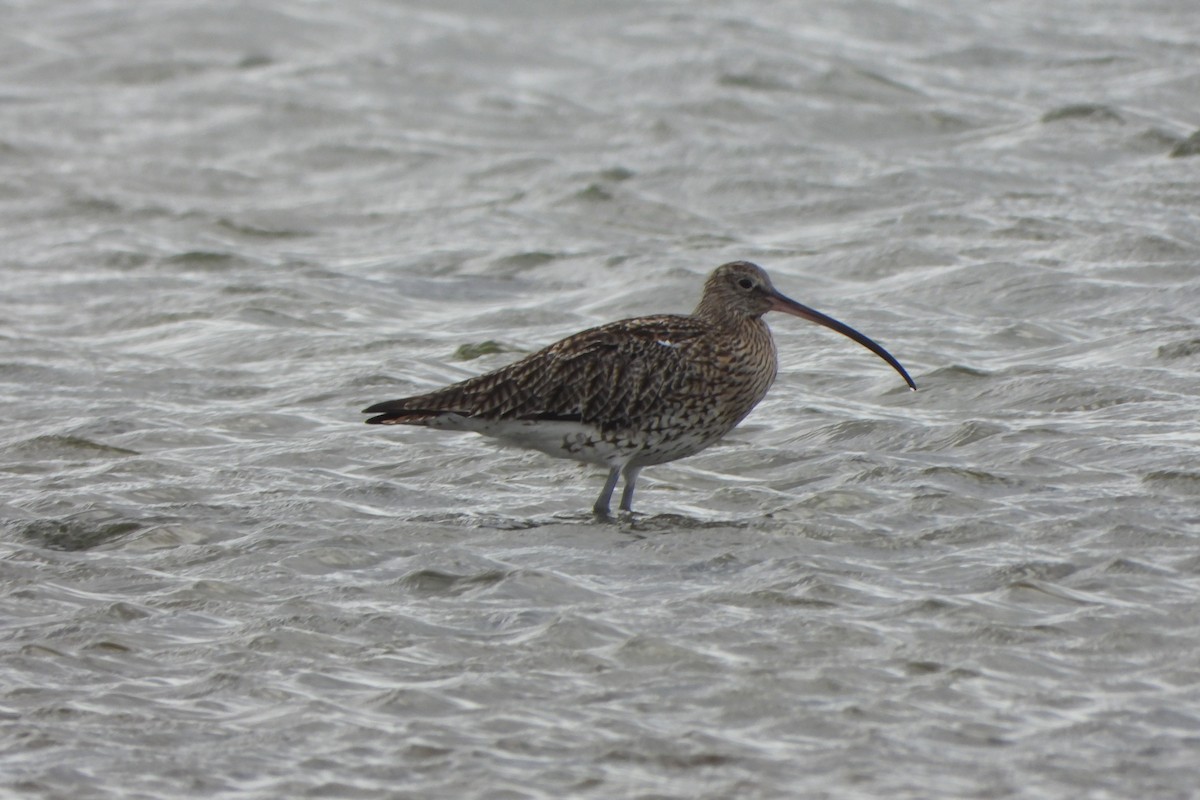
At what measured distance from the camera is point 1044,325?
13.1 m

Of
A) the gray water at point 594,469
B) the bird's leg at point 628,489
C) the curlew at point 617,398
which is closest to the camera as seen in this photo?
the gray water at point 594,469

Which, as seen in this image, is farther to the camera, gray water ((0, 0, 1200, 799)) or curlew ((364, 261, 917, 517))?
curlew ((364, 261, 917, 517))

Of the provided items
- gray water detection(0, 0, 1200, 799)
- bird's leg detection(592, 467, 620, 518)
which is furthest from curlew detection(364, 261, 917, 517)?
gray water detection(0, 0, 1200, 799)

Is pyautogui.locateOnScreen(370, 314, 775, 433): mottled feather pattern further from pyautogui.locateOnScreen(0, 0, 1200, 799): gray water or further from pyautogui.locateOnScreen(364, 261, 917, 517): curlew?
pyautogui.locateOnScreen(0, 0, 1200, 799): gray water

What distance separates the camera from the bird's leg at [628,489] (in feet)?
33.0

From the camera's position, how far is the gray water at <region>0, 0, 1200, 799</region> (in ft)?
23.4

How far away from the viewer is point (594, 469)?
11.1m

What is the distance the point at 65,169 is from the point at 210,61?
14.2 ft

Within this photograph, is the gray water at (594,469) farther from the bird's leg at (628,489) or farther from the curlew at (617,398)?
the curlew at (617,398)

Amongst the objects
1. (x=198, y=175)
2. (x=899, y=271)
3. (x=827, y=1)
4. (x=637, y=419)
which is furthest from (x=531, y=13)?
(x=637, y=419)

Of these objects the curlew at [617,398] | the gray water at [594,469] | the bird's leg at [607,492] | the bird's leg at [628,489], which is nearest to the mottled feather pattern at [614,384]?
the curlew at [617,398]

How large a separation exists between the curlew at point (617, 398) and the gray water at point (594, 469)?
0.35 m

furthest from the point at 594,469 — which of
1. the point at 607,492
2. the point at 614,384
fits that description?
the point at 614,384

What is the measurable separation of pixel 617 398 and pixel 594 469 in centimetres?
125
